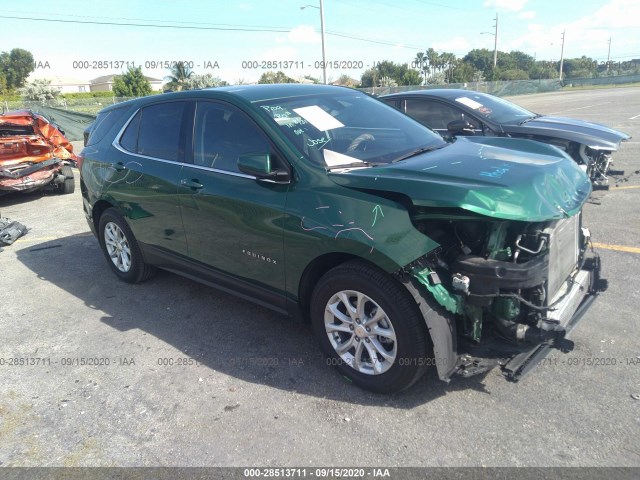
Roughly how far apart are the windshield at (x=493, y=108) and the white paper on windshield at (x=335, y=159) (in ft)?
15.2

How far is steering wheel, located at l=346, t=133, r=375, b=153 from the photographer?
3.47 m

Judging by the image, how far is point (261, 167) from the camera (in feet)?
10.3

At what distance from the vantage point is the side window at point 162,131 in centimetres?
A: 414

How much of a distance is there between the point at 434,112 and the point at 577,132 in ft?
6.63

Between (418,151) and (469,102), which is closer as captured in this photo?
(418,151)

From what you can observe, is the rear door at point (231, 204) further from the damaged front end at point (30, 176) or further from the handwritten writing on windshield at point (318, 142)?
the damaged front end at point (30, 176)

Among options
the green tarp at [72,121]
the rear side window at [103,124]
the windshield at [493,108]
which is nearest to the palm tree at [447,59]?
the green tarp at [72,121]

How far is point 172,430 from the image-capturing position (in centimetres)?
291

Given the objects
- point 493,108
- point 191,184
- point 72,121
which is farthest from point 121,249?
point 72,121

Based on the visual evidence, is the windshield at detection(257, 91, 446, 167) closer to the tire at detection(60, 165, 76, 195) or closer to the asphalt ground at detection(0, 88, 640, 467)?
the asphalt ground at detection(0, 88, 640, 467)

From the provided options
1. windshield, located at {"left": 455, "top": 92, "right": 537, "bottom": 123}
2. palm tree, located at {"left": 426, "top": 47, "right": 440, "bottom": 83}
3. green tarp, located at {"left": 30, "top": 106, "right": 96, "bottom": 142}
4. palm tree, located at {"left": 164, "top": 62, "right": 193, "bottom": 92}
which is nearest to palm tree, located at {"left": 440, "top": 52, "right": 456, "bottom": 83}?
palm tree, located at {"left": 426, "top": 47, "right": 440, "bottom": 83}

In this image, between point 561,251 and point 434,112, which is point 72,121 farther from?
point 561,251

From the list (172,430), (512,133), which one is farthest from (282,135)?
(512,133)

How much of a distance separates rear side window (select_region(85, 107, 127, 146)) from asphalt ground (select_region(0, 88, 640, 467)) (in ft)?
6.15
